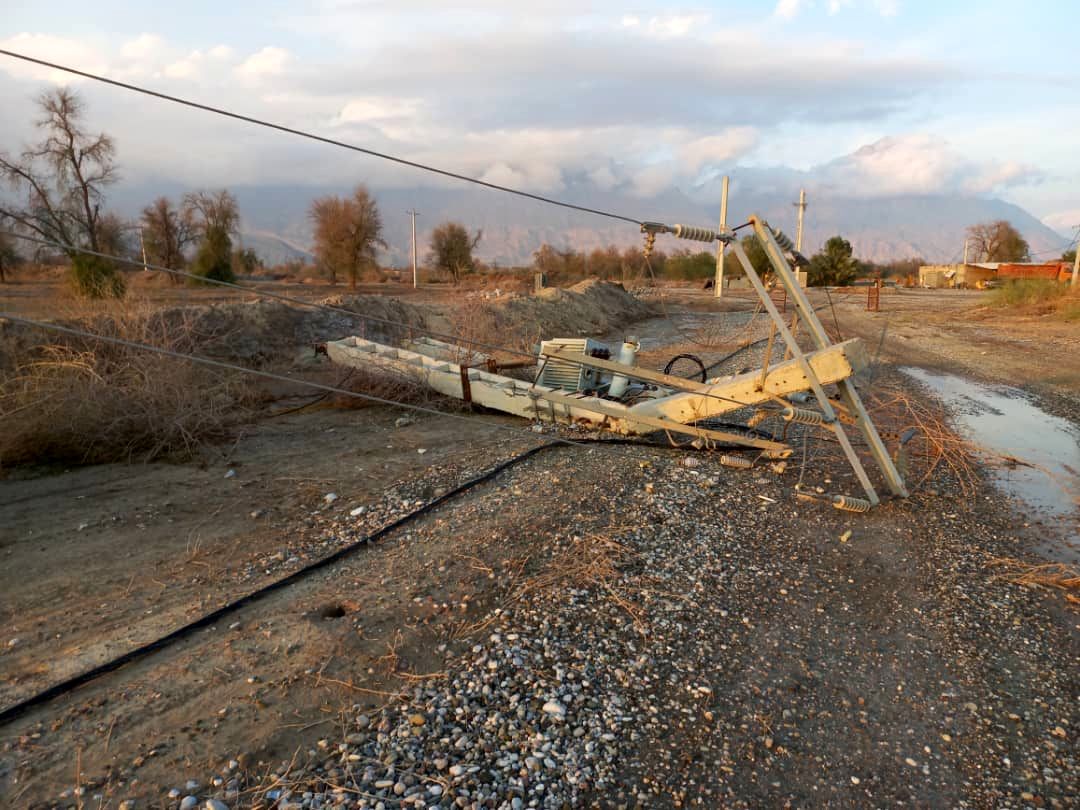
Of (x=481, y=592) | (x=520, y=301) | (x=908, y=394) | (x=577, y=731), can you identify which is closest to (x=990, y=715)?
(x=577, y=731)

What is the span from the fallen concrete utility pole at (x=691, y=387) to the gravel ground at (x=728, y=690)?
1.12m

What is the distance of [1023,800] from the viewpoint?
2.90m

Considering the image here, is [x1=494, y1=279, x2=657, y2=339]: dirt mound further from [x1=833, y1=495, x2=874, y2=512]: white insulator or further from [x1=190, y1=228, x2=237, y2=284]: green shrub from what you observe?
[x1=190, y1=228, x2=237, y2=284]: green shrub

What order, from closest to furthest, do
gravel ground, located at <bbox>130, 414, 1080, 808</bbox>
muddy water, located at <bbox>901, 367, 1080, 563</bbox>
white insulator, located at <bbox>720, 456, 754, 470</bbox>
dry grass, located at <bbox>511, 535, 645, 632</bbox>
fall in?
gravel ground, located at <bbox>130, 414, 1080, 808</bbox>
dry grass, located at <bbox>511, 535, 645, 632</bbox>
muddy water, located at <bbox>901, 367, 1080, 563</bbox>
white insulator, located at <bbox>720, 456, 754, 470</bbox>

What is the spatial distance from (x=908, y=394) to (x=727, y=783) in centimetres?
1056

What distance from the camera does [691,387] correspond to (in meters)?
6.60

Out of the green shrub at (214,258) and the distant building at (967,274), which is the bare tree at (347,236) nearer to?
the green shrub at (214,258)

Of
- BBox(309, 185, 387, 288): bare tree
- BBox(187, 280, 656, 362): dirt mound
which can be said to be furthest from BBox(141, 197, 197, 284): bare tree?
BBox(187, 280, 656, 362): dirt mound

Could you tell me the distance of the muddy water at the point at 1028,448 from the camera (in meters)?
6.25

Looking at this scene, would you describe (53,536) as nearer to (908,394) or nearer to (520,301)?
(908,394)

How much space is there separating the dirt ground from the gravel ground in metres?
0.03

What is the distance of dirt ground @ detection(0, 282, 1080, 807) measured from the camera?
307 centimetres

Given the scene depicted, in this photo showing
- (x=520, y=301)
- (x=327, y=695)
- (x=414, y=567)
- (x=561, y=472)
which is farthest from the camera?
(x=520, y=301)

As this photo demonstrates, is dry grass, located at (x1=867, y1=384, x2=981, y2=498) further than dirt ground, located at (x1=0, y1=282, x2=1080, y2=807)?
Yes
